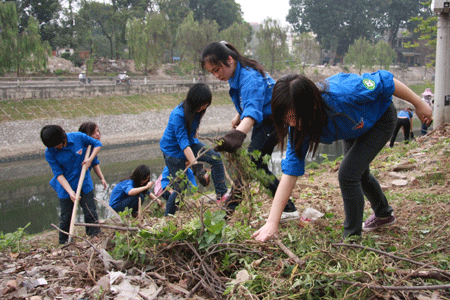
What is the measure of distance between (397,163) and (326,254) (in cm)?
371

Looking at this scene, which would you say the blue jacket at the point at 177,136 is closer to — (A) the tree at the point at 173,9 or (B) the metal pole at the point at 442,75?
(B) the metal pole at the point at 442,75

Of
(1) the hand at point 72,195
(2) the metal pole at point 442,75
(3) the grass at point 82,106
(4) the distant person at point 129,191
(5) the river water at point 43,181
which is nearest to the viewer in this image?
(1) the hand at point 72,195

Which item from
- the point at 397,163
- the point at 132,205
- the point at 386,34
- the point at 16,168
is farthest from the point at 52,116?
the point at 386,34

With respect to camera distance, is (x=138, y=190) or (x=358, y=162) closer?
(x=358, y=162)

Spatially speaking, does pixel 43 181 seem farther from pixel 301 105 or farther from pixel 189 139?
pixel 301 105

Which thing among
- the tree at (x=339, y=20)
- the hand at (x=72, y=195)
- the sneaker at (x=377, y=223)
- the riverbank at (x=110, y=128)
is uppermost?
the tree at (x=339, y=20)

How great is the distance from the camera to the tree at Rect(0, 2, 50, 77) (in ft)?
72.2

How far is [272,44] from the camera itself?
1375 inches

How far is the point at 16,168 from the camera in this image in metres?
14.8

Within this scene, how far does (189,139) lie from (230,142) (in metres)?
1.51

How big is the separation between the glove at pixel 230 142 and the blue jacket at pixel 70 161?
94.3 inches

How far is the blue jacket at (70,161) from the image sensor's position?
164 inches

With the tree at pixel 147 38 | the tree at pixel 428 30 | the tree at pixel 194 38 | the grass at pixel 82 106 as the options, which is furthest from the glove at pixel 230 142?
the tree at pixel 194 38

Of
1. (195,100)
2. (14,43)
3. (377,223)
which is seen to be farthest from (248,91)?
(14,43)
